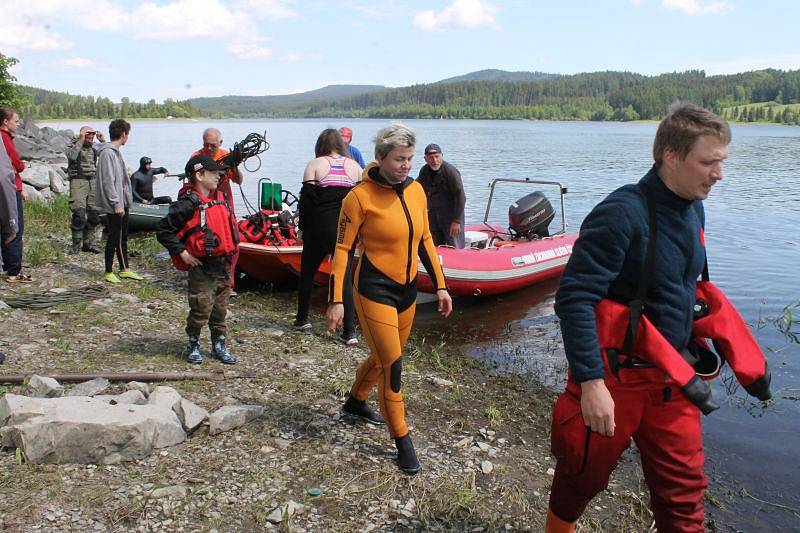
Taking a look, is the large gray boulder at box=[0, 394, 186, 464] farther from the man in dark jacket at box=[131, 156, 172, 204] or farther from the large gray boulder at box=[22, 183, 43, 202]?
the large gray boulder at box=[22, 183, 43, 202]

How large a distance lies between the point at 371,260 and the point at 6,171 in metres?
3.67

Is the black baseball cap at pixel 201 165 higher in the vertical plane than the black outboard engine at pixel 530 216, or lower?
higher

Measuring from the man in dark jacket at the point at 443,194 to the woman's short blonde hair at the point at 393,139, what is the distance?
4.43 metres

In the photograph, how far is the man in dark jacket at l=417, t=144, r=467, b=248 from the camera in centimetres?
835

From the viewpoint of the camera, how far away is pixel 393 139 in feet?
12.2

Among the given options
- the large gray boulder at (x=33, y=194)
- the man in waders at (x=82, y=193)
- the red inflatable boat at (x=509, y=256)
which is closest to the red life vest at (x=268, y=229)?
the red inflatable boat at (x=509, y=256)

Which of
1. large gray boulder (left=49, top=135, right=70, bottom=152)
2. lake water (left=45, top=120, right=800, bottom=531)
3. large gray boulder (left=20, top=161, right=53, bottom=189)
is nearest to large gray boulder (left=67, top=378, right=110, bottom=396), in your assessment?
lake water (left=45, top=120, right=800, bottom=531)

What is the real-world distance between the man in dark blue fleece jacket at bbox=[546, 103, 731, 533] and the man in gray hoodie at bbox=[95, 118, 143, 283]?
6265 millimetres

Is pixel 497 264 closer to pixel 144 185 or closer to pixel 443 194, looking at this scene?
pixel 443 194

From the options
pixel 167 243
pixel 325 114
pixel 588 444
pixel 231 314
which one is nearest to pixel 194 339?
pixel 167 243

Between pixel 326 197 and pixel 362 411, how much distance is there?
229 centimetres

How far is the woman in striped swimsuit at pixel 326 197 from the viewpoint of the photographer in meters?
6.17

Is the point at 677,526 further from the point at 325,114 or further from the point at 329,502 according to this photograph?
the point at 325,114

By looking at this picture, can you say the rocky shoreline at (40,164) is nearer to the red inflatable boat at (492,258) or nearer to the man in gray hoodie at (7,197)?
the red inflatable boat at (492,258)
